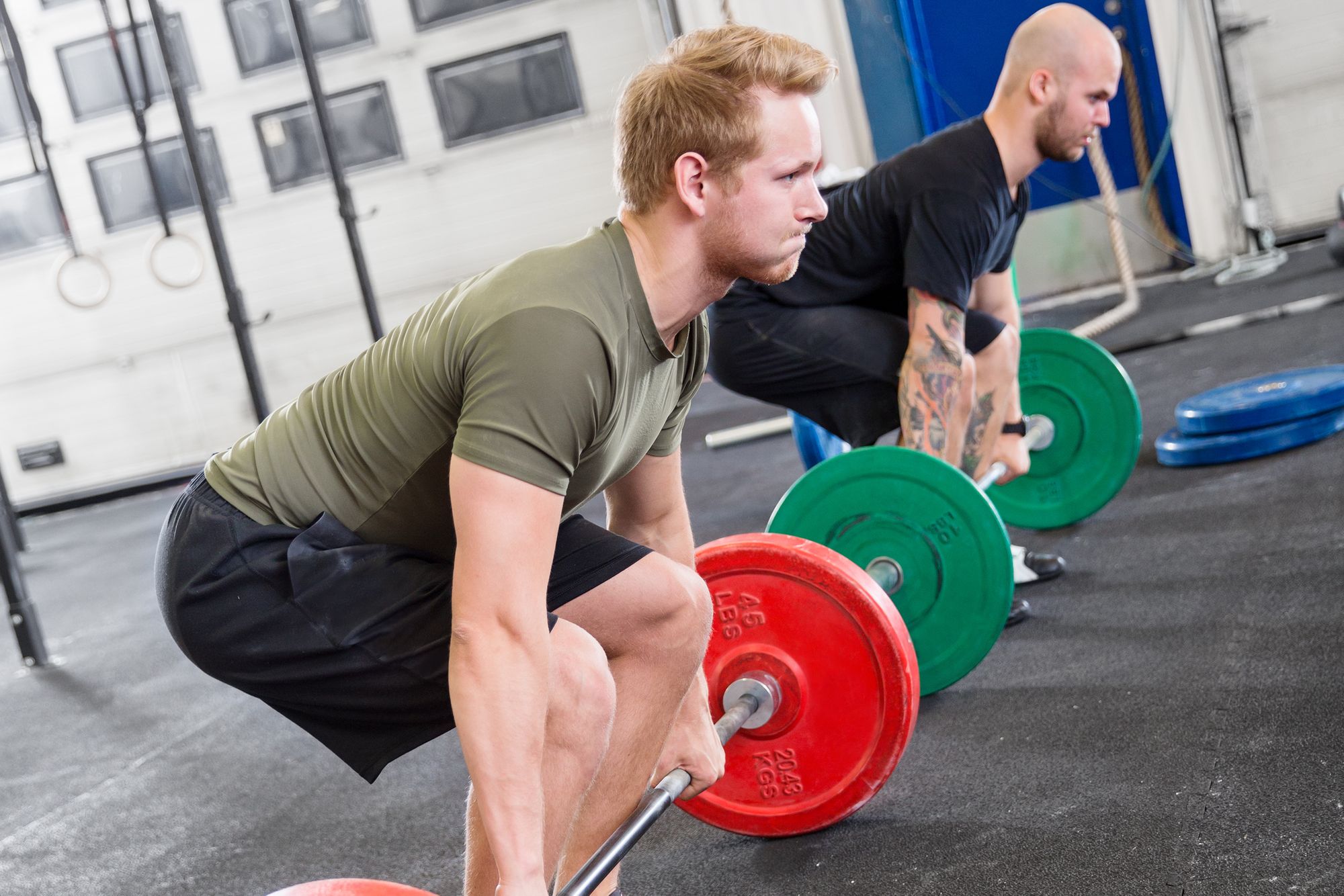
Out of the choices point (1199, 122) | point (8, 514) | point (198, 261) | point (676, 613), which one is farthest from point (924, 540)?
point (1199, 122)

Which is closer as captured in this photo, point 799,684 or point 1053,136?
point 799,684

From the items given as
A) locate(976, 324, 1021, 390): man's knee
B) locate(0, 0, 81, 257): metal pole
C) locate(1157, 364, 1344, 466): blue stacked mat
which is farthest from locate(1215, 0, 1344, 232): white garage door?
locate(0, 0, 81, 257): metal pole

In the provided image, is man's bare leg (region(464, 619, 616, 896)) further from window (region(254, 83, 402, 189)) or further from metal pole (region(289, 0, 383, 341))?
window (region(254, 83, 402, 189))

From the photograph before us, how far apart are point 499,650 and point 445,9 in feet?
25.2

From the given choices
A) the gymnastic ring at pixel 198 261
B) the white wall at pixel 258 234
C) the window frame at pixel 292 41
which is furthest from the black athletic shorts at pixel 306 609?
the window frame at pixel 292 41

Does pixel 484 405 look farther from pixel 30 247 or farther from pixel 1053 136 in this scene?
pixel 30 247

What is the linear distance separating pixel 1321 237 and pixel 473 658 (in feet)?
22.0

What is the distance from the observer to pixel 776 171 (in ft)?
3.78

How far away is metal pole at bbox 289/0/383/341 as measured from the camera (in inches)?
178

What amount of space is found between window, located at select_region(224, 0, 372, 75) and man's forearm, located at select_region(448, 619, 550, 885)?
7763mm

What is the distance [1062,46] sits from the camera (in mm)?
2246

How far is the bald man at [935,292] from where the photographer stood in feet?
7.41

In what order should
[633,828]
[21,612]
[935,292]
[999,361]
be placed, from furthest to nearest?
[21,612], [999,361], [935,292], [633,828]

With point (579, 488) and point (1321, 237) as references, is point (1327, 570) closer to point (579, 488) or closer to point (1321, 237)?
point (579, 488)
